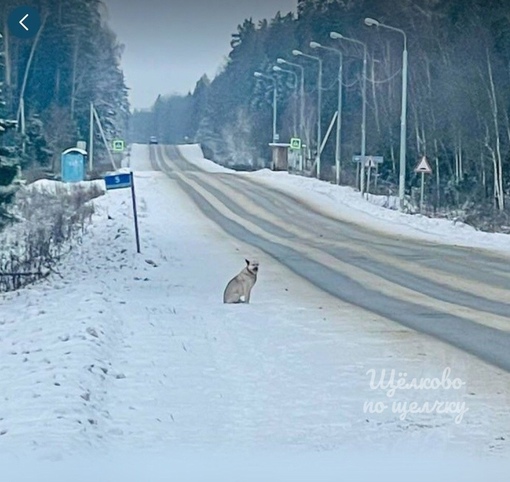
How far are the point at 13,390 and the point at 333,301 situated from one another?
20.9 ft

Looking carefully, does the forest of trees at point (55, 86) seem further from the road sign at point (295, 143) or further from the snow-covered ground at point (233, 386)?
the road sign at point (295, 143)

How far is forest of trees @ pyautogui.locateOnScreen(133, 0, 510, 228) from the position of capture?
942 inches

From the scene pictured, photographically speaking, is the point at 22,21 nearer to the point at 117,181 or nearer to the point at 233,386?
the point at 233,386

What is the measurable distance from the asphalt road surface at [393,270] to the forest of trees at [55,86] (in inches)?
154

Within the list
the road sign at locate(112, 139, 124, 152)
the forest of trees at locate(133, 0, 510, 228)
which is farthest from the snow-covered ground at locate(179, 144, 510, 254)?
the road sign at locate(112, 139, 124, 152)

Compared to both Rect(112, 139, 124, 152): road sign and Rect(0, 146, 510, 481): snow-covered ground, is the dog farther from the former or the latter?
Rect(112, 139, 124, 152): road sign

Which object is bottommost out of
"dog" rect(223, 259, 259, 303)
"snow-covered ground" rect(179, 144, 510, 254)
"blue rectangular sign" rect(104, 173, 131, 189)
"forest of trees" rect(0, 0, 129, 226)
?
"snow-covered ground" rect(179, 144, 510, 254)

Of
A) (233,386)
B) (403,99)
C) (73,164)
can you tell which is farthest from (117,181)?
(403,99)

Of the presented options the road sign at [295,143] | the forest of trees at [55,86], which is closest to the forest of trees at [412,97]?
the road sign at [295,143]

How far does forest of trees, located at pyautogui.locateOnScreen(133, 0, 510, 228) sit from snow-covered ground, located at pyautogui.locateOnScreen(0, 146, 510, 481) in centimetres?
565

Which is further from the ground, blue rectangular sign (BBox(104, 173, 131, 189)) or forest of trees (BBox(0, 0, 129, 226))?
forest of trees (BBox(0, 0, 129, 226))

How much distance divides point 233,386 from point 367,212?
953 inches

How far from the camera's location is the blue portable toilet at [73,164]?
19.6 metres

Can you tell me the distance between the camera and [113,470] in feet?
15.1
